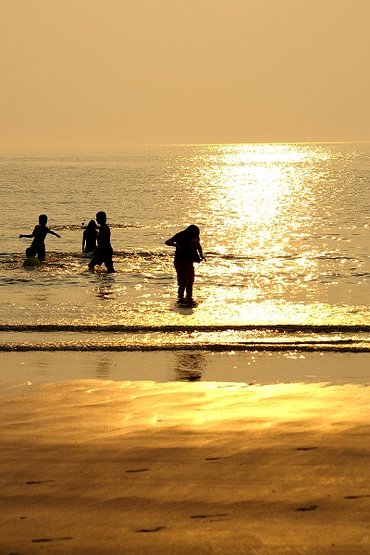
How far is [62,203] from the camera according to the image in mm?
87250

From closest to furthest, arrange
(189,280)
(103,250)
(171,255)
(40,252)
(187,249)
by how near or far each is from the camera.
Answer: (187,249) → (189,280) → (103,250) → (40,252) → (171,255)

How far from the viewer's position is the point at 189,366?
42.4 feet

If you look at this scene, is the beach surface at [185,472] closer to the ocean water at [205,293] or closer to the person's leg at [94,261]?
the ocean water at [205,293]

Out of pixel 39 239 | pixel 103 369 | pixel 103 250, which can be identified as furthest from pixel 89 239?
pixel 103 369

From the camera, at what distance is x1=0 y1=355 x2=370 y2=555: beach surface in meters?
6.18

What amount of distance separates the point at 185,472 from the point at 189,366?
5477 millimetres

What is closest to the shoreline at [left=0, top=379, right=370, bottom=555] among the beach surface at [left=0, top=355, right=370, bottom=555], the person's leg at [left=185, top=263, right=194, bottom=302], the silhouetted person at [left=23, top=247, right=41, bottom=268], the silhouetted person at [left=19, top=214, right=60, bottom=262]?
the beach surface at [left=0, top=355, right=370, bottom=555]

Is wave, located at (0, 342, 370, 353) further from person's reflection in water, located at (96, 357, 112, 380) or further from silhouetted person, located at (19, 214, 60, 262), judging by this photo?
silhouetted person, located at (19, 214, 60, 262)

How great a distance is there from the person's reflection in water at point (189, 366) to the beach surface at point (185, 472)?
1452mm

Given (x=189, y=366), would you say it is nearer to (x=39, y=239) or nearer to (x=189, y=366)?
(x=189, y=366)

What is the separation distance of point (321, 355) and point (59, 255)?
1989cm

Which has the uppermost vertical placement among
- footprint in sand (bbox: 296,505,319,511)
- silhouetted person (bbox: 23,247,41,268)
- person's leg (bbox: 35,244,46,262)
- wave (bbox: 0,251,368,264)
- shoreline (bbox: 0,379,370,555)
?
footprint in sand (bbox: 296,505,319,511)

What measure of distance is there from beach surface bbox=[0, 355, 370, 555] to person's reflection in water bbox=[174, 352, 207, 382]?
1452 mm

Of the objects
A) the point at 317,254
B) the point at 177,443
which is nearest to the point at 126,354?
the point at 177,443
